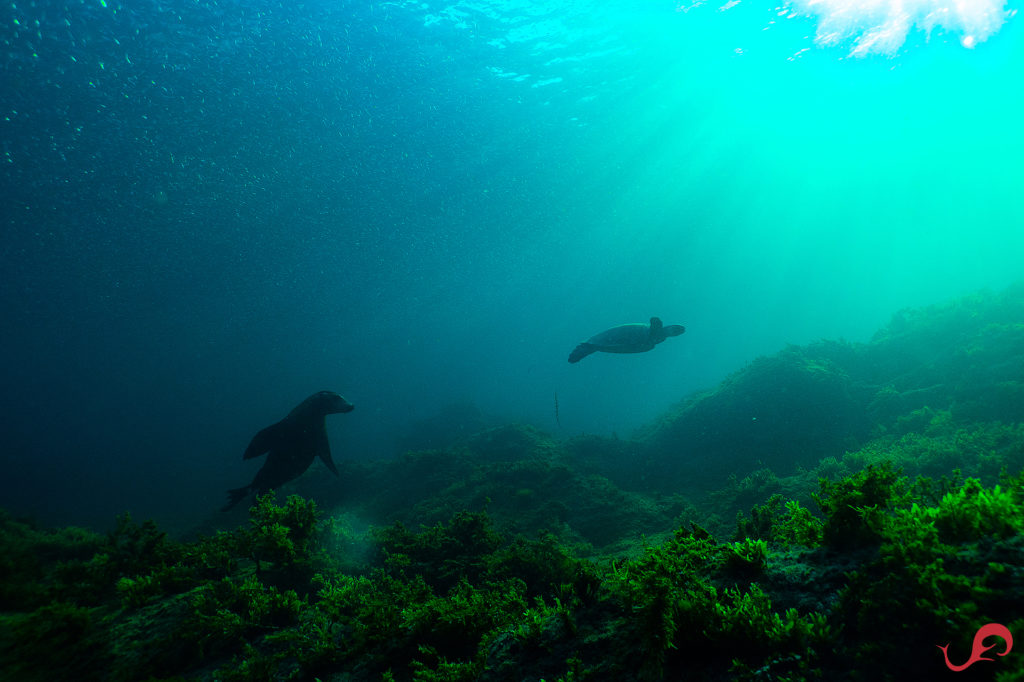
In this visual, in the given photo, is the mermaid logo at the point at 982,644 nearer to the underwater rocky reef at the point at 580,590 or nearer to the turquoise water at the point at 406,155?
the underwater rocky reef at the point at 580,590

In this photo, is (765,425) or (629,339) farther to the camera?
(765,425)

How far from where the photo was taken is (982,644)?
58.1 inches

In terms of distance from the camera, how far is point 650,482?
39.1 feet

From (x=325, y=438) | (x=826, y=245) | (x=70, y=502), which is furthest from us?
(x=826, y=245)

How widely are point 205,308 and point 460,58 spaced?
6793 cm

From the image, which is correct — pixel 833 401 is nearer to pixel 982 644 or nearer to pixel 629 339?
pixel 629 339

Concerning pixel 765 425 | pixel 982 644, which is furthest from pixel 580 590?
pixel 765 425

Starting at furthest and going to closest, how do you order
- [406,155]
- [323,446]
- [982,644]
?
[406,155] < [323,446] < [982,644]

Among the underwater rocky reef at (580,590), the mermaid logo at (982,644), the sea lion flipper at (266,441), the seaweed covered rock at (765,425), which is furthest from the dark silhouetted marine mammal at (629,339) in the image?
the mermaid logo at (982,644)

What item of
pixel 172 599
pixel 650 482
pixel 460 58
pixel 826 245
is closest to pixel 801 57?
pixel 460 58

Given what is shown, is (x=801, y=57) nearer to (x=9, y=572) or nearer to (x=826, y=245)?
(x=9, y=572)

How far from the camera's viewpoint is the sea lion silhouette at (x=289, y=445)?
7.78 meters

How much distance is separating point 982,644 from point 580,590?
6.85 ft

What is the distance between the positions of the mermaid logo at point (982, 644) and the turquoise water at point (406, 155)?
30.2 metres
